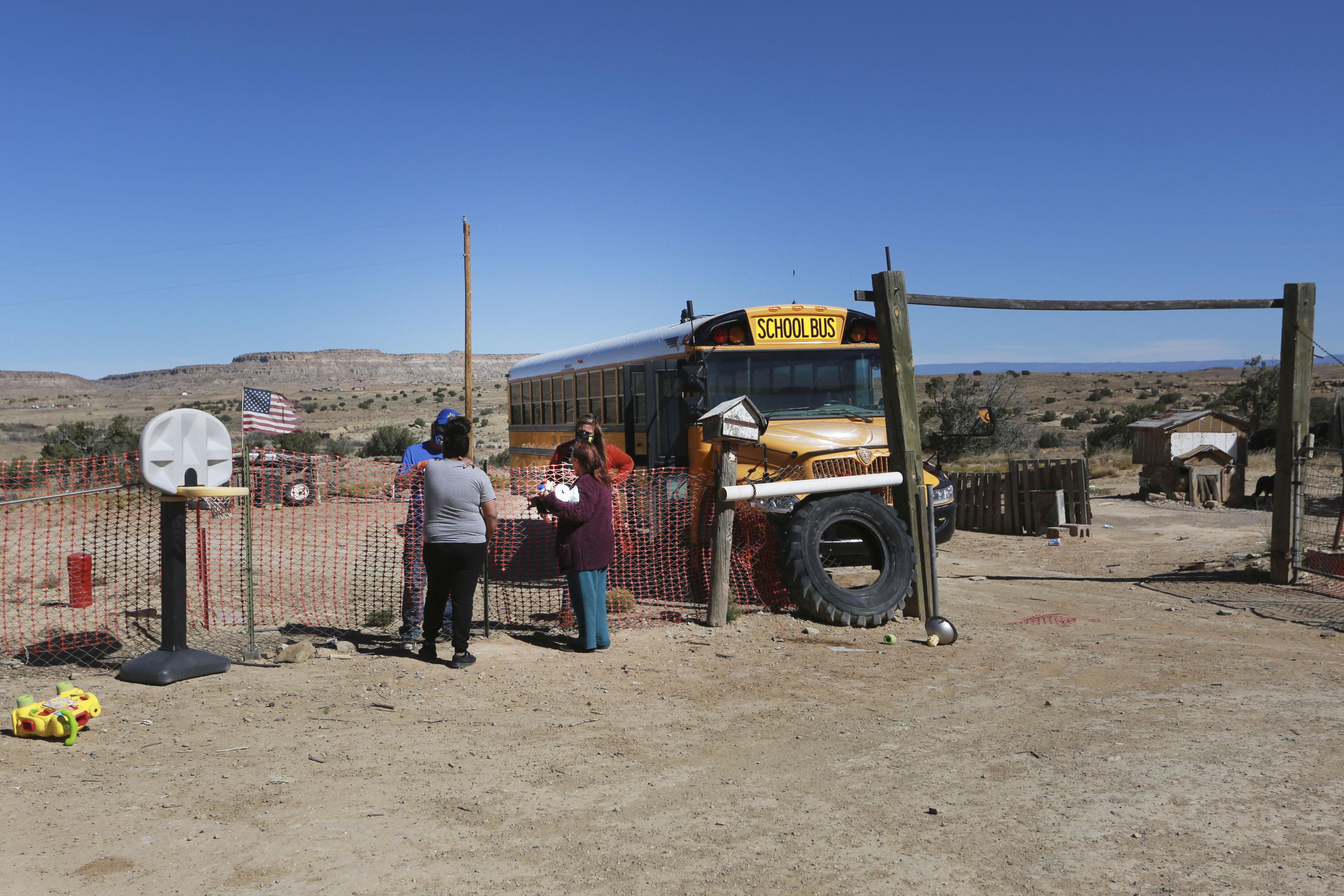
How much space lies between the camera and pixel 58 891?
402 centimetres

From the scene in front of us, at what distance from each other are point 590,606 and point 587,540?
0.55 m

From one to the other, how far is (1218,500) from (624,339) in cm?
1435

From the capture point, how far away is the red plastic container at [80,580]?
9352 millimetres

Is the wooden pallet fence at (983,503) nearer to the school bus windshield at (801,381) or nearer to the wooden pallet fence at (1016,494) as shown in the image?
the wooden pallet fence at (1016,494)

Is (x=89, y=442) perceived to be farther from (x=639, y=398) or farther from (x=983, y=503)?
(x=983, y=503)

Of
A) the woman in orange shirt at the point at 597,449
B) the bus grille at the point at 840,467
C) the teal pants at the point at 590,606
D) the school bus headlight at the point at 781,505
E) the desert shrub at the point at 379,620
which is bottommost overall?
the desert shrub at the point at 379,620

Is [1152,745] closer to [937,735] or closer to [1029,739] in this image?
[1029,739]

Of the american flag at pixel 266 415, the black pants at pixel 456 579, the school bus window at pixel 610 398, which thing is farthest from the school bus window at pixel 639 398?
the american flag at pixel 266 415

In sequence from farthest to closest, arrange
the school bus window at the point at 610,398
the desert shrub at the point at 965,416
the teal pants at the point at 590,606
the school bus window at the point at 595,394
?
the desert shrub at the point at 965,416 < the school bus window at the point at 595,394 < the school bus window at the point at 610,398 < the teal pants at the point at 590,606

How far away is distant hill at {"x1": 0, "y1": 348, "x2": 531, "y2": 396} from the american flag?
4905 inches

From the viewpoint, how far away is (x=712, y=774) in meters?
5.47

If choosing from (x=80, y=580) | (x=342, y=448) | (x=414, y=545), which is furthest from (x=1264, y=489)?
(x=342, y=448)

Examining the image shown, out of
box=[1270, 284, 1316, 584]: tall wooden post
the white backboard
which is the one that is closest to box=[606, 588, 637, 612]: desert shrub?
the white backboard

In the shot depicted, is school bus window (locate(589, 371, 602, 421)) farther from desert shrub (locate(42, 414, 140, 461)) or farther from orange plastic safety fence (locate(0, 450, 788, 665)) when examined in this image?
desert shrub (locate(42, 414, 140, 461))
